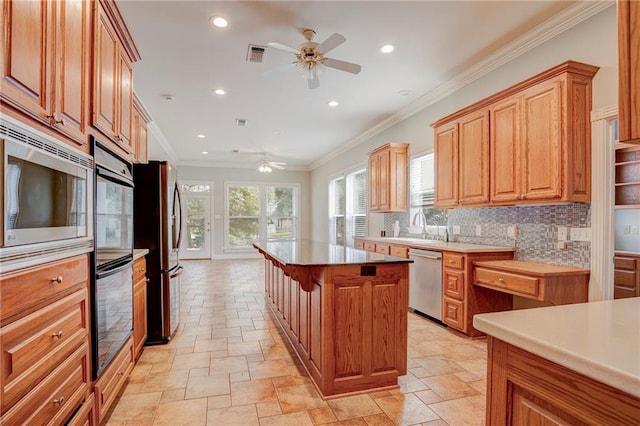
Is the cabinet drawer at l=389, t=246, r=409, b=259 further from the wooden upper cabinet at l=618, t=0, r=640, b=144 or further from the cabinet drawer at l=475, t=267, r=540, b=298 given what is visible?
the wooden upper cabinet at l=618, t=0, r=640, b=144

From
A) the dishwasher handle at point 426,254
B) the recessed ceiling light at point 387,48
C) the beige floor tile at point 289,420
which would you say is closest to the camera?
the beige floor tile at point 289,420

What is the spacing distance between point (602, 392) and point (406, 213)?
4.77 metres

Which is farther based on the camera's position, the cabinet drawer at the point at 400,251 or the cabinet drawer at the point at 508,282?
the cabinet drawer at the point at 400,251

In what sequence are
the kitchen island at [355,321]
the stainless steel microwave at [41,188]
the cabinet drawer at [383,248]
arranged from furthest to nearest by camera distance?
the cabinet drawer at [383,248] → the kitchen island at [355,321] → the stainless steel microwave at [41,188]

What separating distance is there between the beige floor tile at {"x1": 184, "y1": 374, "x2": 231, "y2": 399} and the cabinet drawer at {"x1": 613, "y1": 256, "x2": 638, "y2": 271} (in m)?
4.94

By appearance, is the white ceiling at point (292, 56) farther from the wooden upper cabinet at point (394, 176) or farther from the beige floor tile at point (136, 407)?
the beige floor tile at point (136, 407)

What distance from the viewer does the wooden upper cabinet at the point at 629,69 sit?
771 mm

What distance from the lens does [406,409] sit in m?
2.14

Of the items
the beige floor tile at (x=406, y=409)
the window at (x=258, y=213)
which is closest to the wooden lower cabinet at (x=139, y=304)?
the beige floor tile at (x=406, y=409)

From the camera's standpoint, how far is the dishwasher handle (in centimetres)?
365

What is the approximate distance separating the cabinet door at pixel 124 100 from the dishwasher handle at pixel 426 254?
310 centimetres

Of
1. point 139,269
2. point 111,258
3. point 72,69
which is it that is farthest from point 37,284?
point 139,269

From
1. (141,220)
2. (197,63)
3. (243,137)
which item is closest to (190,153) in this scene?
(243,137)

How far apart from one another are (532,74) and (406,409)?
10.3 feet
